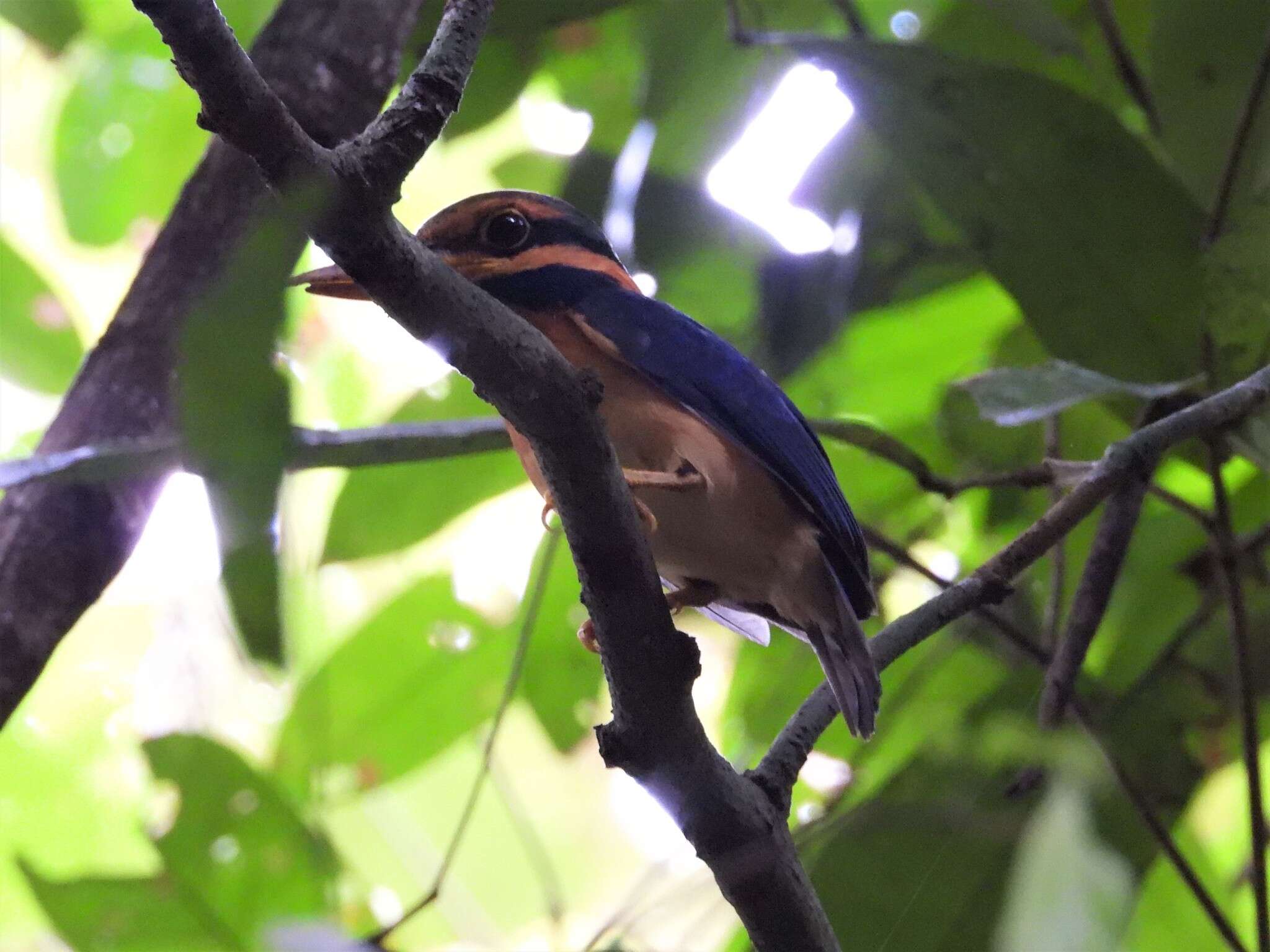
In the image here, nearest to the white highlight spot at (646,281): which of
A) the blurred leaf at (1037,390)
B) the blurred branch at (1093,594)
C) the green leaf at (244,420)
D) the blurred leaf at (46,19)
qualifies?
the blurred leaf at (1037,390)

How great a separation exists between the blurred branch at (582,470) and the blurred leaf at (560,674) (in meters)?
1.28

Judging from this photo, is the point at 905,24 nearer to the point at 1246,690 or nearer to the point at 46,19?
the point at 1246,690

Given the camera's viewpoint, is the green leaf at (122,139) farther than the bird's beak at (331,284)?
Yes

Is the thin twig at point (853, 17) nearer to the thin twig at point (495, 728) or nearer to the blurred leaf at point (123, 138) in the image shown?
the thin twig at point (495, 728)

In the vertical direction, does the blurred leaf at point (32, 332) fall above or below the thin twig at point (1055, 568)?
above

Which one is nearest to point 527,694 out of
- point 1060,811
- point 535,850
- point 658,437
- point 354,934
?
point 535,850

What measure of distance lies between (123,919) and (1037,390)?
164 centimetres

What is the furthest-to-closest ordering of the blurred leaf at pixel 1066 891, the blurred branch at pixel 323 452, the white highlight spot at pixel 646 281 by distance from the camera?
the white highlight spot at pixel 646 281
the blurred branch at pixel 323 452
the blurred leaf at pixel 1066 891

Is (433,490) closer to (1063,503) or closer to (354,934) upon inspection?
(354,934)

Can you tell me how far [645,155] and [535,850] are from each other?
1.43 metres

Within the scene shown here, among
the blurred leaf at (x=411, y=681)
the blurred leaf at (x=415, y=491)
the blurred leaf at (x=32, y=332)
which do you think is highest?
the blurred leaf at (x=32, y=332)

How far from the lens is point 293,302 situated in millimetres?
842

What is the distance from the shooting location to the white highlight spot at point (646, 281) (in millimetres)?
2674

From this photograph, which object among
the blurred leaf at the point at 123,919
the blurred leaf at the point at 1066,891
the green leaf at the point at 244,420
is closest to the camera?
the green leaf at the point at 244,420
